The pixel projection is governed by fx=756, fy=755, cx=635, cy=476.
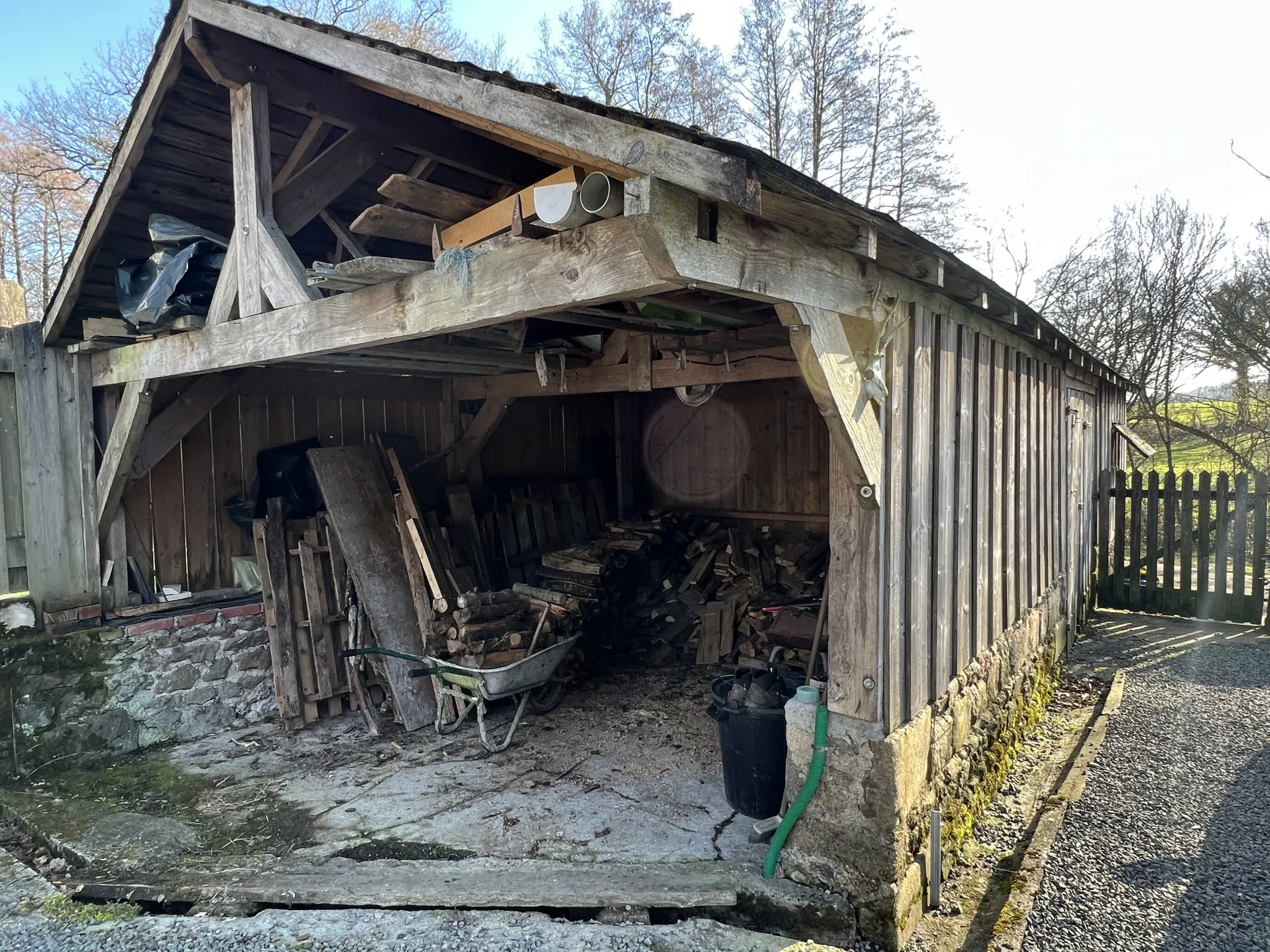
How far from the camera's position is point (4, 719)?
4.32m

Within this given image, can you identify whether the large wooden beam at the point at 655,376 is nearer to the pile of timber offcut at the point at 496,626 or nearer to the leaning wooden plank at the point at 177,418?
the pile of timber offcut at the point at 496,626

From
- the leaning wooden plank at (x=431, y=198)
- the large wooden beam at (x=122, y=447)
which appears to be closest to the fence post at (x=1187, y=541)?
the leaning wooden plank at (x=431, y=198)

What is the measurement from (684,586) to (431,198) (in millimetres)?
4650

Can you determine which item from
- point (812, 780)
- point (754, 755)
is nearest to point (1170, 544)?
point (754, 755)

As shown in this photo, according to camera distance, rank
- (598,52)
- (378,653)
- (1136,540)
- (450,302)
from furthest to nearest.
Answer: (598,52) < (1136,540) < (378,653) < (450,302)

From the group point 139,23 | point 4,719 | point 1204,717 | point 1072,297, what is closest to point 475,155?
point 4,719

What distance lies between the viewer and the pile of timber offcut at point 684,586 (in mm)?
6324

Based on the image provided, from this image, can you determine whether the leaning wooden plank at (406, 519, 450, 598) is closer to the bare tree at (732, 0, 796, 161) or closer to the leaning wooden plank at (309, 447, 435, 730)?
the leaning wooden plank at (309, 447, 435, 730)

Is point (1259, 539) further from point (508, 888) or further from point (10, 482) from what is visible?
point (10, 482)

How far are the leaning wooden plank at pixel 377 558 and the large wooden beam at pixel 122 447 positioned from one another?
1137 mm

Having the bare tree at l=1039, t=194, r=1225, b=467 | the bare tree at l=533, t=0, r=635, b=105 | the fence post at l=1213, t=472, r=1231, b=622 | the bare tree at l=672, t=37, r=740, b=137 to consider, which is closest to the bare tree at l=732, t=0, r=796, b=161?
the bare tree at l=672, t=37, r=740, b=137

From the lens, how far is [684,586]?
6.95m

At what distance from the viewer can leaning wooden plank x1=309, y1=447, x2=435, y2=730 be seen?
5.20 metres

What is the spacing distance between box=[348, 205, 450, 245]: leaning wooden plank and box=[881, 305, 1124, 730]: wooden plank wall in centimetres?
201
